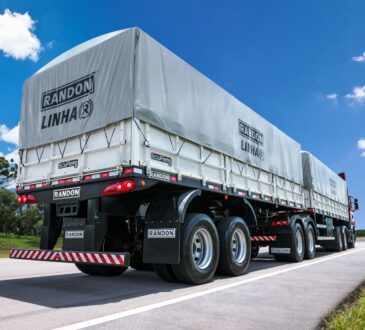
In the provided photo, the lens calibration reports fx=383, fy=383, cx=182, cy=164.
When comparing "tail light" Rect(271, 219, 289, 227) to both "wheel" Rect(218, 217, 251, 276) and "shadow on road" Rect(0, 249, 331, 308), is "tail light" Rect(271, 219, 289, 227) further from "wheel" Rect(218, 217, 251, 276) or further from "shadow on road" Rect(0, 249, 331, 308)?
"shadow on road" Rect(0, 249, 331, 308)

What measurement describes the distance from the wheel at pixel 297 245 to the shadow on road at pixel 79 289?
13.5 feet

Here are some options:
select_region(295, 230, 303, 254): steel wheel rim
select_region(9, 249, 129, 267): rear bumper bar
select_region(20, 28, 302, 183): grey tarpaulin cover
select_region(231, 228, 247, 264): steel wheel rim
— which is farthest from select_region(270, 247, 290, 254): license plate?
select_region(9, 249, 129, 267): rear bumper bar

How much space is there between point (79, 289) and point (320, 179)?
462 inches

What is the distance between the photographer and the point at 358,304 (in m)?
4.82

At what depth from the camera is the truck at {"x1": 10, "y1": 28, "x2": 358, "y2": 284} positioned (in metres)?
5.89

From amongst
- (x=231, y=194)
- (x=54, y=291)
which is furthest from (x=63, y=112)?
(x=231, y=194)

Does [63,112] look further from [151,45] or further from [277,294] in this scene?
[277,294]

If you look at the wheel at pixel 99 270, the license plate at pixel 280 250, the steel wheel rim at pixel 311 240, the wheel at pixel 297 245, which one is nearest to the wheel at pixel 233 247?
the wheel at pixel 99 270

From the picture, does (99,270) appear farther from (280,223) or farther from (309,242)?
(309,242)

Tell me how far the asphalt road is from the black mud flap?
0.50 metres

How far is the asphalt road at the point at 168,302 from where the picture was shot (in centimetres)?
390

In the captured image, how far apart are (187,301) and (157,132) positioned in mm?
2637

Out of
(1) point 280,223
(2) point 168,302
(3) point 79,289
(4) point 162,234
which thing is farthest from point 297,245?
(2) point 168,302

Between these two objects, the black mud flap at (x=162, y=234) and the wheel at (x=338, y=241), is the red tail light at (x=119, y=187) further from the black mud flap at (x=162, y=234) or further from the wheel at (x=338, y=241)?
the wheel at (x=338, y=241)
